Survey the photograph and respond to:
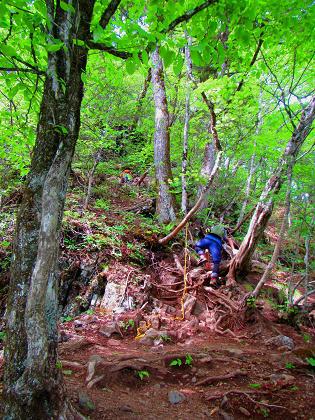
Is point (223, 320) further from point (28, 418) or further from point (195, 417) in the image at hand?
point (28, 418)

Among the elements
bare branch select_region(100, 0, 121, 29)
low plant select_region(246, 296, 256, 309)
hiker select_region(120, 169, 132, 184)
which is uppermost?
A: hiker select_region(120, 169, 132, 184)

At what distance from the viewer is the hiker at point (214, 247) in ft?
24.8

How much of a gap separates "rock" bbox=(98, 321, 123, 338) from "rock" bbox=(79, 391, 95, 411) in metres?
2.14

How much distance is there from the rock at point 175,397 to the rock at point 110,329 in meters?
1.79

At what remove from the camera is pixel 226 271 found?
7.94m

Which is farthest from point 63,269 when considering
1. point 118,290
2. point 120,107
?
point 120,107

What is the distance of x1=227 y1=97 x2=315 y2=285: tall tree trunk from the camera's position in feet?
19.5

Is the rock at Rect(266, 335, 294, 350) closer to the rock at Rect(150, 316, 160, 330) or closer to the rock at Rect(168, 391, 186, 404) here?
the rock at Rect(150, 316, 160, 330)

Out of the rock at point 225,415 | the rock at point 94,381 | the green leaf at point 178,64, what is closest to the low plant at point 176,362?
the rock at point 225,415

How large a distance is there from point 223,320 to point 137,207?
5.33 meters

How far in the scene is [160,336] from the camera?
17.6ft

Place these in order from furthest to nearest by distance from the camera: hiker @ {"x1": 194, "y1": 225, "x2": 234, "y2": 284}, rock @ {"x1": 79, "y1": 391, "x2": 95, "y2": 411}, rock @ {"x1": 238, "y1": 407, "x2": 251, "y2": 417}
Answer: hiker @ {"x1": 194, "y1": 225, "x2": 234, "y2": 284} < rock @ {"x1": 238, "y1": 407, "x2": 251, "y2": 417} < rock @ {"x1": 79, "y1": 391, "x2": 95, "y2": 411}

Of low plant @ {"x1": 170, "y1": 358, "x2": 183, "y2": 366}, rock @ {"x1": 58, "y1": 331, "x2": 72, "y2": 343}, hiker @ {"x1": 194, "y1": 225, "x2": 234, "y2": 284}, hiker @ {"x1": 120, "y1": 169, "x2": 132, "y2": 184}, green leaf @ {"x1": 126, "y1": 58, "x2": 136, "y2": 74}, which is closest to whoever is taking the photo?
green leaf @ {"x1": 126, "y1": 58, "x2": 136, "y2": 74}

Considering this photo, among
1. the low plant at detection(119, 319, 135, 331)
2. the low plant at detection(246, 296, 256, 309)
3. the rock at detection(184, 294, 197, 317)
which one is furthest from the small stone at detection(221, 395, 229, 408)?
the low plant at detection(246, 296, 256, 309)
